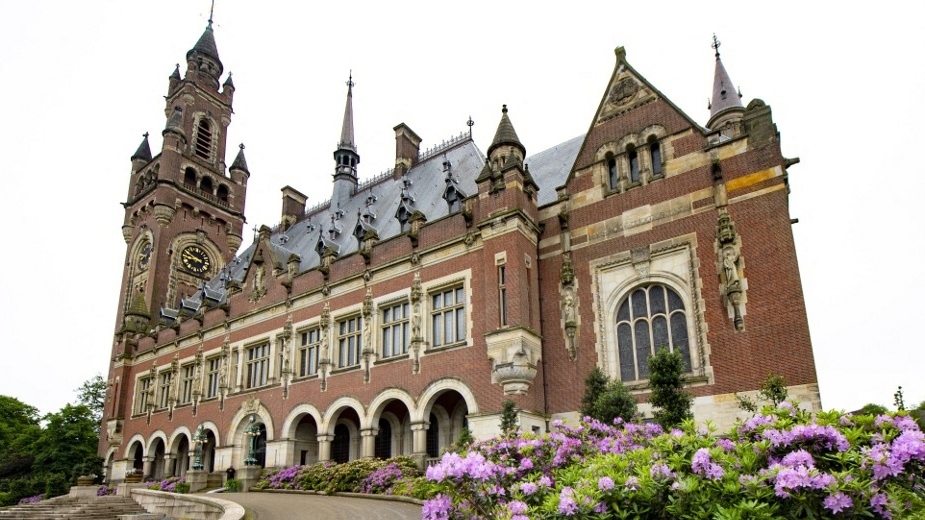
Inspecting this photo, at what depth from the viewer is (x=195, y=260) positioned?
44375mm

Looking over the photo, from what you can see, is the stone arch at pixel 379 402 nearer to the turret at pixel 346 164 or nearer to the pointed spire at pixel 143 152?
the turret at pixel 346 164

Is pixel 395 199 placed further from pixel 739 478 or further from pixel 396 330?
pixel 739 478

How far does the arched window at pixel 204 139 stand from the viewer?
47544mm

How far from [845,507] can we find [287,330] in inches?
1016

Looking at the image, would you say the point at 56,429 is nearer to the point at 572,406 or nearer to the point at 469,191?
the point at 469,191

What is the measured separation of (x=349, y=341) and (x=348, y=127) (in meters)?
20.6

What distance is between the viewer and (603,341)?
65.9 feet

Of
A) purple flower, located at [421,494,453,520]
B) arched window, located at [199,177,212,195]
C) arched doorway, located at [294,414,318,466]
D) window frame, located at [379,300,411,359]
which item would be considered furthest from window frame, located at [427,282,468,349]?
arched window, located at [199,177,212,195]

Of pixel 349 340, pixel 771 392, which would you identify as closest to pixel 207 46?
pixel 349 340

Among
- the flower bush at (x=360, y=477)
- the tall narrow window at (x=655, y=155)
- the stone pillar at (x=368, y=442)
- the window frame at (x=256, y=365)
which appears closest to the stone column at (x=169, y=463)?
the window frame at (x=256, y=365)

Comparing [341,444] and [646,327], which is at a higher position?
[646,327]

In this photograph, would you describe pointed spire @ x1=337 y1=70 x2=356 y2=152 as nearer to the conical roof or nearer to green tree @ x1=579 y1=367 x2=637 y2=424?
the conical roof

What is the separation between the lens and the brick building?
18.2m

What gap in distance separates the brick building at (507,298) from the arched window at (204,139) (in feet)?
54.6
